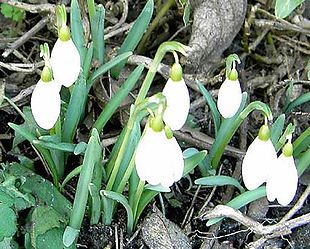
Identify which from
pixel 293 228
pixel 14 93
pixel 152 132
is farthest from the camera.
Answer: pixel 14 93

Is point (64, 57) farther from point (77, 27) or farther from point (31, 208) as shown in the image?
point (31, 208)

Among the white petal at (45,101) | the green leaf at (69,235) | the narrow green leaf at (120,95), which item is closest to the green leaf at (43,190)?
the green leaf at (69,235)

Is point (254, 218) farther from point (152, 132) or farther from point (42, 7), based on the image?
point (42, 7)

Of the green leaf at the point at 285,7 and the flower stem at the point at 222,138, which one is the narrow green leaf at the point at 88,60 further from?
the green leaf at the point at 285,7

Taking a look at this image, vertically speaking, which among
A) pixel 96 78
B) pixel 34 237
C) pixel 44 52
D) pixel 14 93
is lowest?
pixel 34 237

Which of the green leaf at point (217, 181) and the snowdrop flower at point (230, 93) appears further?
the green leaf at point (217, 181)

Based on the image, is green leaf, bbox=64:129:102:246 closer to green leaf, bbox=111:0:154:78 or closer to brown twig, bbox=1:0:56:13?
green leaf, bbox=111:0:154:78

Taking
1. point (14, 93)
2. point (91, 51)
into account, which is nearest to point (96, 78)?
point (91, 51)
